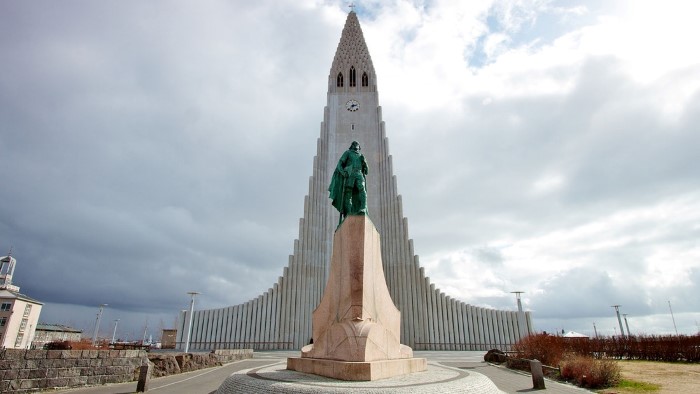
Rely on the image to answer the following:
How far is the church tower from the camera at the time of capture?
3027 centimetres

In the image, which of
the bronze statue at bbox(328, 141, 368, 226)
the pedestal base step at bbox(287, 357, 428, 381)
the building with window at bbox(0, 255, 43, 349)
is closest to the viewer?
the pedestal base step at bbox(287, 357, 428, 381)

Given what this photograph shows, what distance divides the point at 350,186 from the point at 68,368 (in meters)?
8.41

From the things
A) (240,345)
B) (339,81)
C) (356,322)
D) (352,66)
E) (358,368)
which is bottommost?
(240,345)

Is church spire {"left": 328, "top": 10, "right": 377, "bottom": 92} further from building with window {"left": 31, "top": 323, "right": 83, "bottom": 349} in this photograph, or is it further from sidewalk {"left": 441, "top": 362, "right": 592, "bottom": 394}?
building with window {"left": 31, "top": 323, "right": 83, "bottom": 349}

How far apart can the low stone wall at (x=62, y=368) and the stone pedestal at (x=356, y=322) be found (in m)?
5.54

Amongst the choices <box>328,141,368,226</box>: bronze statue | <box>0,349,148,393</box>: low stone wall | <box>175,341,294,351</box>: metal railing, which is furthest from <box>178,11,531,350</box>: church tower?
<box>328,141,368,226</box>: bronze statue

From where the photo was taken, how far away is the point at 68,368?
29.1 feet

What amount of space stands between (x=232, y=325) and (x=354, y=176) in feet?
85.7

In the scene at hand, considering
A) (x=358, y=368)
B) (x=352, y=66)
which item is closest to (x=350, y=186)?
(x=358, y=368)

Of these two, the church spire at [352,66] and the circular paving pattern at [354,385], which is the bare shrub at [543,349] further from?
the church spire at [352,66]

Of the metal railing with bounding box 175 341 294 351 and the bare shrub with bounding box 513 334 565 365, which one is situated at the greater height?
the bare shrub with bounding box 513 334 565 365

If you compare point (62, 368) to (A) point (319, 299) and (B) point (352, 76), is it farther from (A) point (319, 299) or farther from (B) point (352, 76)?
(B) point (352, 76)

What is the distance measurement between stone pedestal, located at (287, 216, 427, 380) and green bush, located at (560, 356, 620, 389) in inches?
226

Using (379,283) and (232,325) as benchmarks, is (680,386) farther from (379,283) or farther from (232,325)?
(232,325)
